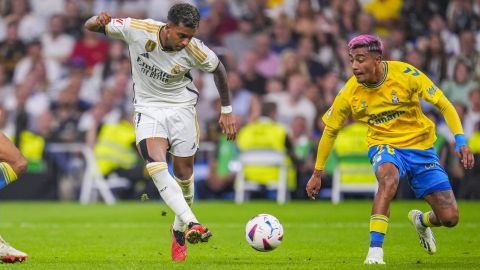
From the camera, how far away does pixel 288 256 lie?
10.7m

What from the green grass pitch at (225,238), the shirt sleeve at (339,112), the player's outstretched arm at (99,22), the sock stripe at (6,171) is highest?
the player's outstretched arm at (99,22)

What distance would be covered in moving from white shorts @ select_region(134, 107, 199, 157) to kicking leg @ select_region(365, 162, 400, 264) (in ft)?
6.68

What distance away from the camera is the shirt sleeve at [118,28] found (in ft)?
32.7

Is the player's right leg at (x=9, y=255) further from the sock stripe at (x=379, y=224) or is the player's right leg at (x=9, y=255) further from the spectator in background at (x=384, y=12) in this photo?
the spectator in background at (x=384, y=12)

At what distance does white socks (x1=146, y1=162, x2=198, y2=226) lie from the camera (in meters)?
9.37

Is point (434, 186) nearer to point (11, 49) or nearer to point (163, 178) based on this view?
point (163, 178)

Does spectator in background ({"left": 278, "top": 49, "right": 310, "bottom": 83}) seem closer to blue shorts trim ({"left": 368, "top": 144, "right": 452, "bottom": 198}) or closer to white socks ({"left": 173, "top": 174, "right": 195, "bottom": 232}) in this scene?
white socks ({"left": 173, "top": 174, "right": 195, "bottom": 232})

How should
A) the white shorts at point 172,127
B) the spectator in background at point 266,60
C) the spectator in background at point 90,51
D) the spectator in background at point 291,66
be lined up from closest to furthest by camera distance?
the white shorts at point 172,127 → the spectator in background at point 291,66 → the spectator in background at point 266,60 → the spectator in background at point 90,51

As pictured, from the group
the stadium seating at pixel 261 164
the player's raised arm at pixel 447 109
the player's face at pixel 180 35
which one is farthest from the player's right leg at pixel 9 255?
the stadium seating at pixel 261 164

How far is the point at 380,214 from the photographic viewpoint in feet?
30.2

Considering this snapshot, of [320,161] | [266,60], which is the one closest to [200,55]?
[320,161]

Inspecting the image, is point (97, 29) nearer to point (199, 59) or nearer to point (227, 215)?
point (199, 59)

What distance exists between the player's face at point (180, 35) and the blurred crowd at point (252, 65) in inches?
432

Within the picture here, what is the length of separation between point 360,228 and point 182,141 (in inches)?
205
